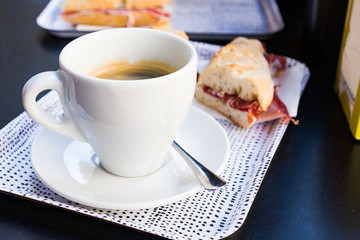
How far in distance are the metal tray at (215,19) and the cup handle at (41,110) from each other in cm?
63

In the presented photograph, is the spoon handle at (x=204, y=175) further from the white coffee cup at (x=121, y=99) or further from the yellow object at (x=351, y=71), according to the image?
the yellow object at (x=351, y=71)

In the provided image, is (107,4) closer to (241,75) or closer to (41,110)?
→ (241,75)

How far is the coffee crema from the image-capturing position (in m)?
0.70

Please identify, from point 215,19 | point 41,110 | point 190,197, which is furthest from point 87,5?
point 190,197

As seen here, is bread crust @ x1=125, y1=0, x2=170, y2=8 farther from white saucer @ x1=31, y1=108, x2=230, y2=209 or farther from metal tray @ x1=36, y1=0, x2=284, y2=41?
white saucer @ x1=31, y1=108, x2=230, y2=209

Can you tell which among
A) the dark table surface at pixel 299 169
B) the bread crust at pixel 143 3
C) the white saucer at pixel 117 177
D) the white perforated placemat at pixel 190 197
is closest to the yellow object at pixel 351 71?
the dark table surface at pixel 299 169

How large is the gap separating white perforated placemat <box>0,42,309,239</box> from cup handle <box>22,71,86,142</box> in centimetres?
9

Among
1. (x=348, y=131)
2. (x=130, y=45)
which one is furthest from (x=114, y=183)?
(x=348, y=131)

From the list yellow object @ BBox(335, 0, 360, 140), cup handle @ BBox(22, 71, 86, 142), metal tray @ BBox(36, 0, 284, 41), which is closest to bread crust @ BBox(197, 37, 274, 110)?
yellow object @ BBox(335, 0, 360, 140)

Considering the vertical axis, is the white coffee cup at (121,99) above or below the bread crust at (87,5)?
above

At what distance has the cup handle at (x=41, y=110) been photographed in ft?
2.01

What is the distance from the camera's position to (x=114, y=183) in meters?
0.64

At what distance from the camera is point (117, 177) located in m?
0.66

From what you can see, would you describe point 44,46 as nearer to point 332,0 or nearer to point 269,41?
point 269,41
